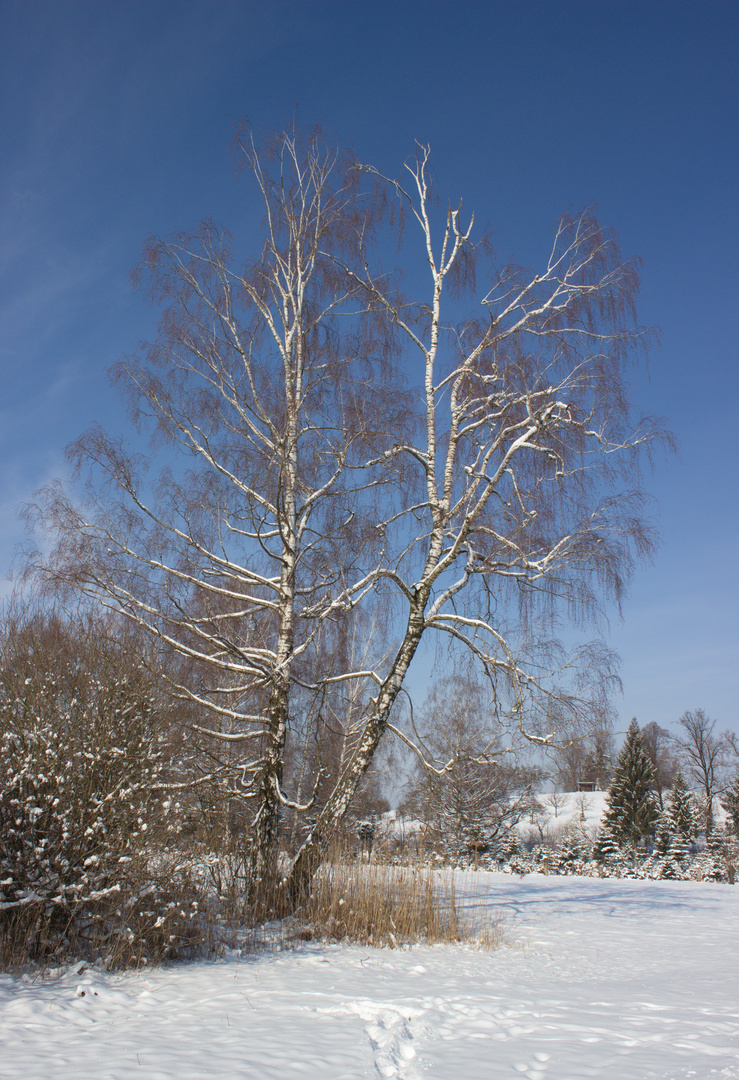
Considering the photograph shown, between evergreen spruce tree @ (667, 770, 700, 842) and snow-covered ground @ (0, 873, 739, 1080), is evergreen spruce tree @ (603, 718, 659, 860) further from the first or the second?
snow-covered ground @ (0, 873, 739, 1080)

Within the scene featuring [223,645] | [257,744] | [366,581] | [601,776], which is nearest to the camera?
[223,645]

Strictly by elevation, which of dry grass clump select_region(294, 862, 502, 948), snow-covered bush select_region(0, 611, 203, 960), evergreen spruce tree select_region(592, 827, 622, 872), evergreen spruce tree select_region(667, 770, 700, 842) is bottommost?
evergreen spruce tree select_region(592, 827, 622, 872)

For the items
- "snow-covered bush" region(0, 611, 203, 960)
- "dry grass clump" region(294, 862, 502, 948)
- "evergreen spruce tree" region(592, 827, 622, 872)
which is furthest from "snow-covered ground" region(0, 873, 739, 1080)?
"evergreen spruce tree" region(592, 827, 622, 872)

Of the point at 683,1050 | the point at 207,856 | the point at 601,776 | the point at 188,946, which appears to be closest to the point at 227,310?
the point at 207,856

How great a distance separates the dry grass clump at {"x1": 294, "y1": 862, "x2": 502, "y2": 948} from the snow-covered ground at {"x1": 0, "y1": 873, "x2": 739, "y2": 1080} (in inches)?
12.1

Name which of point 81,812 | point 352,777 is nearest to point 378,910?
point 352,777

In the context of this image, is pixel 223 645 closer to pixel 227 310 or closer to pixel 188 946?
pixel 188 946

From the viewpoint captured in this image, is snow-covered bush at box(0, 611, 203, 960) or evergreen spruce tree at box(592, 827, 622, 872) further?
evergreen spruce tree at box(592, 827, 622, 872)

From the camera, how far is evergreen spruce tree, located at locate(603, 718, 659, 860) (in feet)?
110

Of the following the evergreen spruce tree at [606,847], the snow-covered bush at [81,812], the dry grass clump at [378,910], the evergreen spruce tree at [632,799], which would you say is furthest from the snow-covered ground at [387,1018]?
the evergreen spruce tree at [632,799]

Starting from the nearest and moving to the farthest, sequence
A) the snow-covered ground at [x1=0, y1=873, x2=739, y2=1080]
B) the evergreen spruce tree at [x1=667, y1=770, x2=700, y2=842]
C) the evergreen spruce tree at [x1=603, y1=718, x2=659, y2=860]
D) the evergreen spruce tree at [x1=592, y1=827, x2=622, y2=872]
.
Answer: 1. the snow-covered ground at [x1=0, y1=873, x2=739, y2=1080]
2. the evergreen spruce tree at [x1=592, y1=827, x2=622, y2=872]
3. the evergreen spruce tree at [x1=603, y1=718, x2=659, y2=860]
4. the evergreen spruce tree at [x1=667, y1=770, x2=700, y2=842]

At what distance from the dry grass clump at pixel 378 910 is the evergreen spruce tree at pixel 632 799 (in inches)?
1131

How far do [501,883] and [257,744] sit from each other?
6829 mm

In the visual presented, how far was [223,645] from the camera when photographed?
7254mm
